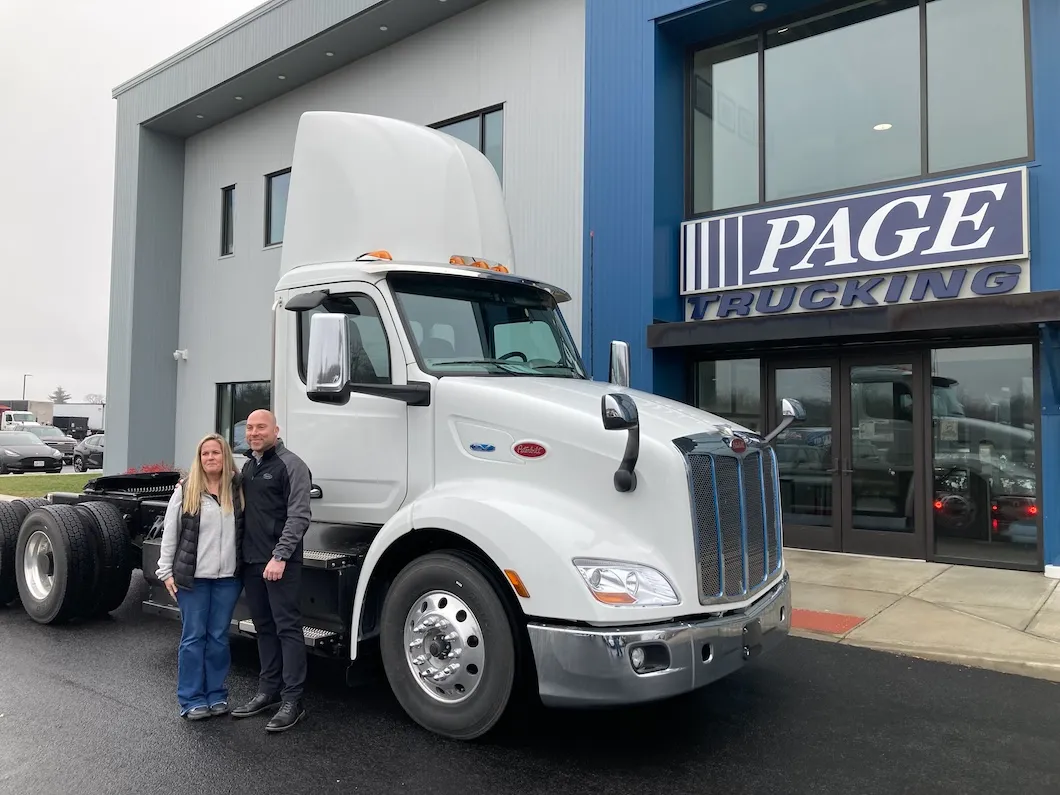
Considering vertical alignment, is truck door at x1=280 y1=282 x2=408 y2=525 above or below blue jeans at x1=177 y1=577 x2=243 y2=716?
above

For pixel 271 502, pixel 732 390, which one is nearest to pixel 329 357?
pixel 271 502

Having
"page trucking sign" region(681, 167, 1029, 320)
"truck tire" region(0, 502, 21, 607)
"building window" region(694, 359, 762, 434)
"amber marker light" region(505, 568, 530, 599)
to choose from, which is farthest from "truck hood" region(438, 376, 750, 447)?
"building window" region(694, 359, 762, 434)

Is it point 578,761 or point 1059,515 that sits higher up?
point 1059,515

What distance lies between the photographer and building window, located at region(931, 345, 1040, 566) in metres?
9.63

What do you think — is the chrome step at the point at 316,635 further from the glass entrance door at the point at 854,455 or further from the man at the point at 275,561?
the glass entrance door at the point at 854,455

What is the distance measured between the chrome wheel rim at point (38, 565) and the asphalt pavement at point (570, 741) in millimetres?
1461

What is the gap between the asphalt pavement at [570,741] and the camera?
4078mm

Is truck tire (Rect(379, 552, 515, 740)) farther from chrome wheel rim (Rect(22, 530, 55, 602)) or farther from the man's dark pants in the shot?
chrome wheel rim (Rect(22, 530, 55, 602))

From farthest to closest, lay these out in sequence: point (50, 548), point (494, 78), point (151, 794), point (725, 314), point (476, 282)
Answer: point (494, 78) < point (725, 314) < point (50, 548) < point (476, 282) < point (151, 794)

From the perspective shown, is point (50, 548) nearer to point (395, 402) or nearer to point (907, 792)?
point (395, 402)

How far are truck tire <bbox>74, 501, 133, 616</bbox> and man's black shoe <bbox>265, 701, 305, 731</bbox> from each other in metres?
3.23

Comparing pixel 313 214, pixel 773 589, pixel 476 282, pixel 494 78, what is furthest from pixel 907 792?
pixel 494 78

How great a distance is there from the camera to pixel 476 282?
222 inches

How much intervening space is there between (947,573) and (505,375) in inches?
268
